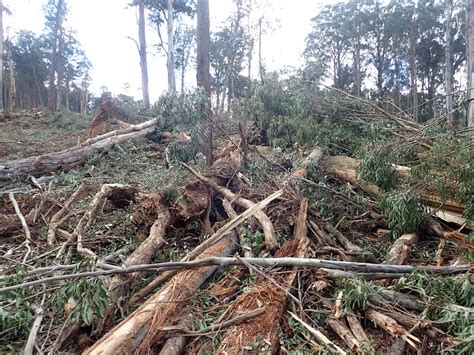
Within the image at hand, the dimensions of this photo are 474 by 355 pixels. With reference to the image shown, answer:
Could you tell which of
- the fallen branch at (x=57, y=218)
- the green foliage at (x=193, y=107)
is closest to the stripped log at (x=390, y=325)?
the fallen branch at (x=57, y=218)

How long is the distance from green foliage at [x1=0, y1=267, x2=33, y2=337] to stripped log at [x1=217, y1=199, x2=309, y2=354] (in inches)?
58.4

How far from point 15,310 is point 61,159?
4.64m

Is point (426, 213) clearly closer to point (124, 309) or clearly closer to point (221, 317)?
point (221, 317)

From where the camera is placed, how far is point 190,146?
688cm

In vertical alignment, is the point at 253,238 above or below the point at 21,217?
below

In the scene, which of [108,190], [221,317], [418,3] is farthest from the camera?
[418,3]

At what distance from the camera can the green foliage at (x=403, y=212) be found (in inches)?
151

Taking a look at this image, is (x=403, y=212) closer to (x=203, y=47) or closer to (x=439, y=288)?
(x=439, y=288)

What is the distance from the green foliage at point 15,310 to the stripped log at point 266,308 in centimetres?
148

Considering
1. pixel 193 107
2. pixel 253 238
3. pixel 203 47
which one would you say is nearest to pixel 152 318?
pixel 253 238

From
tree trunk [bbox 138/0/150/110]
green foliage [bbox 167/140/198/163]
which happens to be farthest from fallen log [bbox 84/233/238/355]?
tree trunk [bbox 138/0/150/110]

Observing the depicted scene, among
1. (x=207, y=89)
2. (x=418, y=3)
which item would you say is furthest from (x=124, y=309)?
(x=418, y=3)

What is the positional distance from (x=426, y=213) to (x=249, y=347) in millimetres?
2944

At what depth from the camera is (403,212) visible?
380cm
